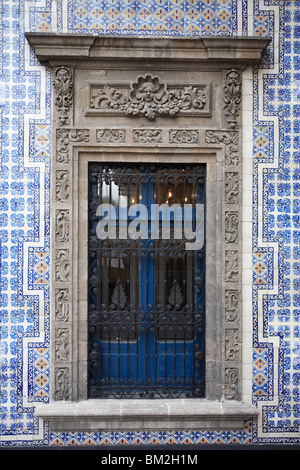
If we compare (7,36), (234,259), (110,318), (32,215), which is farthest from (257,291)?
(7,36)

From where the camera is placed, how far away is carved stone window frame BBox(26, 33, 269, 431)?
14.4 ft

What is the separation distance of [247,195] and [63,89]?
88.3 inches

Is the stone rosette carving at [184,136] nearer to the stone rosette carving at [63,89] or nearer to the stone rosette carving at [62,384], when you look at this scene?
the stone rosette carving at [63,89]

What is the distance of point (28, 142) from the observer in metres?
4.45

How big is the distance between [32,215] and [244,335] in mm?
2596

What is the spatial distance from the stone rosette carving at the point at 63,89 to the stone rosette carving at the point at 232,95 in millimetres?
1646

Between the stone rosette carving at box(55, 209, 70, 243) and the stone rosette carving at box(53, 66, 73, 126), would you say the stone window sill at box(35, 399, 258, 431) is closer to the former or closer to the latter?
the stone rosette carving at box(55, 209, 70, 243)

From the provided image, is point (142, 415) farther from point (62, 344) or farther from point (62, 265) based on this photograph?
point (62, 265)

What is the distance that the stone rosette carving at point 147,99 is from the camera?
445 cm

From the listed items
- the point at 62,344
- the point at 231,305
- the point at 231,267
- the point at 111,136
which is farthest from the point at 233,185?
the point at 62,344

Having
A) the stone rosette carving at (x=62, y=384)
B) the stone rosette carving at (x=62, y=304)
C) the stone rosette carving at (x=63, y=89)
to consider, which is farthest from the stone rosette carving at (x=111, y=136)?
the stone rosette carving at (x=62, y=384)

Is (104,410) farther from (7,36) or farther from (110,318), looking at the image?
(7,36)

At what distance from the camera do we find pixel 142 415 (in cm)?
438

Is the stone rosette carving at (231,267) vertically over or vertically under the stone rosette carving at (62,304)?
over
